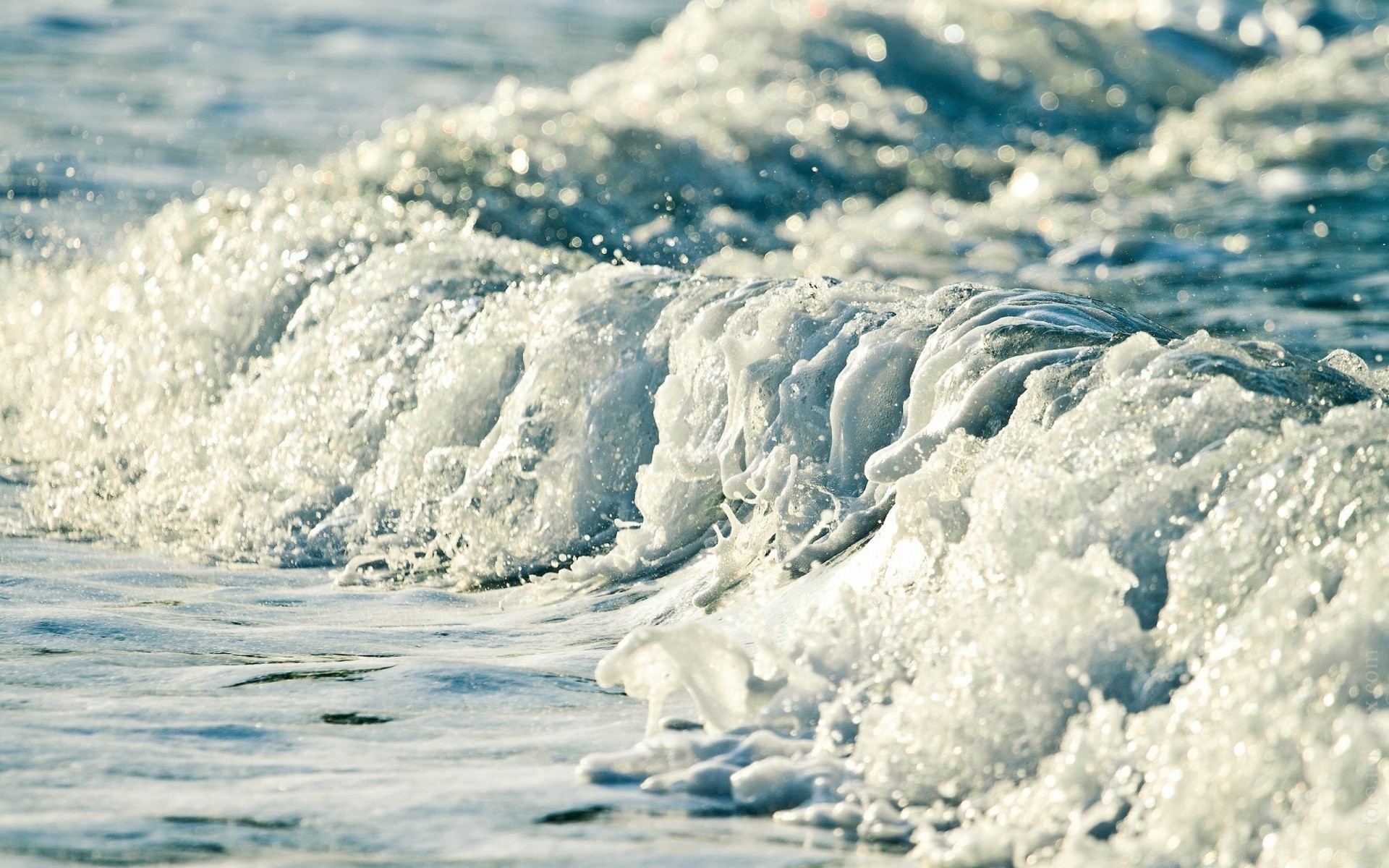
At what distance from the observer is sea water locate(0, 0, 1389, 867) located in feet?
7.11

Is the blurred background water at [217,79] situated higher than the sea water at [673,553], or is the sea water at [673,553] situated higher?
the blurred background water at [217,79]

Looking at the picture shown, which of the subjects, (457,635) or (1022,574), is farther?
(457,635)

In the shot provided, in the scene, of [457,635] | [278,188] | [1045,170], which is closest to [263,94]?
[278,188]

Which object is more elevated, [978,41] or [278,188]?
[978,41]

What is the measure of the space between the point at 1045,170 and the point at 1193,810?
9139 millimetres

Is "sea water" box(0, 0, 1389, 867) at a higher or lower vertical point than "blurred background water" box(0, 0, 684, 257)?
lower

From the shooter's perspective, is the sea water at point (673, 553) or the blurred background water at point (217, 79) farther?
the blurred background water at point (217, 79)

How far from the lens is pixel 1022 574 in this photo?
101 inches

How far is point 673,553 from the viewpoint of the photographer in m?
3.78

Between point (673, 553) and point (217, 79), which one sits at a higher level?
point (217, 79)

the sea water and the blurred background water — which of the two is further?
the blurred background water

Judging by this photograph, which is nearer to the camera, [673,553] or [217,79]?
[673,553]

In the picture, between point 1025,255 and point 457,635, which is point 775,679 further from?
point 1025,255

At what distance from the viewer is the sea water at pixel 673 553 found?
2166mm
